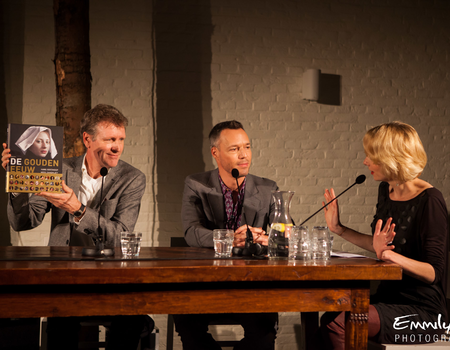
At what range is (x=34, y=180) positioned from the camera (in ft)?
6.19

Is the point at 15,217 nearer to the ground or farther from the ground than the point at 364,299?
farther from the ground

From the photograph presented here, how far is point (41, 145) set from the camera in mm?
1878

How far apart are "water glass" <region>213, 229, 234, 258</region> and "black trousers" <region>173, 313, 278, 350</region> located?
0.46m

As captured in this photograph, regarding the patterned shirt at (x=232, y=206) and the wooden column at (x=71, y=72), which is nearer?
the patterned shirt at (x=232, y=206)

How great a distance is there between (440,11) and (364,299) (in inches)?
146

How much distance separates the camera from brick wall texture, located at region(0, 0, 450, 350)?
153 inches

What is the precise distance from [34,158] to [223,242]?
844 mm

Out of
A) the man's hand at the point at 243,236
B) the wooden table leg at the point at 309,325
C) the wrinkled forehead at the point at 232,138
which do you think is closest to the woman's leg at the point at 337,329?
the wooden table leg at the point at 309,325

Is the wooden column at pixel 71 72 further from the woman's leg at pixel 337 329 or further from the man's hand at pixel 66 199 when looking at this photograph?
the woman's leg at pixel 337 329

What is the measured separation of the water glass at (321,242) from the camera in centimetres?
179

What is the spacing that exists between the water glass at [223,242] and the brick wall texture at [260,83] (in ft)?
7.03

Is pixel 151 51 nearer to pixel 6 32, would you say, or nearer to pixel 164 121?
pixel 164 121

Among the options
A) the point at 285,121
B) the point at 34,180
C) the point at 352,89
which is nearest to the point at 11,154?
the point at 34,180

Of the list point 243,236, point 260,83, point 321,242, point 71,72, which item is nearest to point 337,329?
point 321,242
